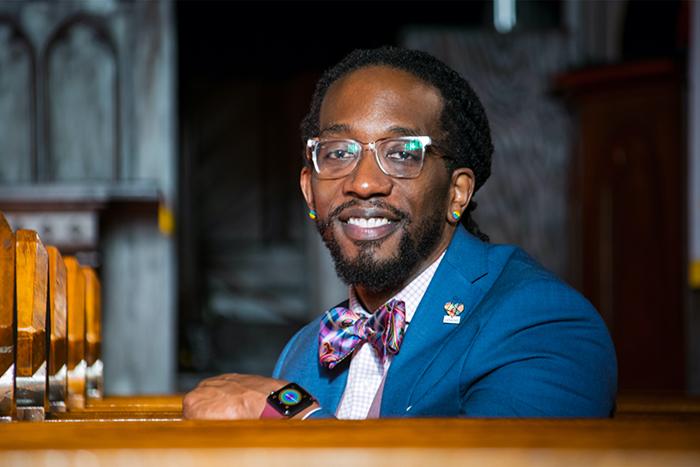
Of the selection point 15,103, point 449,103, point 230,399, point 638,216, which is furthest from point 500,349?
point 15,103

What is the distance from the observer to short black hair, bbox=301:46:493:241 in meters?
1.79

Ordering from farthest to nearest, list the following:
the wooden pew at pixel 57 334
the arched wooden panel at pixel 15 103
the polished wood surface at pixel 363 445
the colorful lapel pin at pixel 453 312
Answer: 1. the arched wooden panel at pixel 15 103
2. the colorful lapel pin at pixel 453 312
3. the wooden pew at pixel 57 334
4. the polished wood surface at pixel 363 445

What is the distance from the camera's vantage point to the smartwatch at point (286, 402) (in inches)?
55.2

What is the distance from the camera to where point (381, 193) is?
5.54ft

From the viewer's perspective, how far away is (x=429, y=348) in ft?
5.37

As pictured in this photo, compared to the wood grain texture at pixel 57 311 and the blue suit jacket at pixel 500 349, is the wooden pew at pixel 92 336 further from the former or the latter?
the blue suit jacket at pixel 500 349

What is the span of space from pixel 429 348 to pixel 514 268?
21cm

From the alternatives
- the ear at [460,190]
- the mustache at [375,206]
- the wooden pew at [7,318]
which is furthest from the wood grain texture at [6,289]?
the ear at [460,190]

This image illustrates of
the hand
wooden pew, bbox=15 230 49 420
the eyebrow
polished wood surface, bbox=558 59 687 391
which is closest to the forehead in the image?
the eyebrow

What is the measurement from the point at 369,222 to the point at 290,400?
40 cm

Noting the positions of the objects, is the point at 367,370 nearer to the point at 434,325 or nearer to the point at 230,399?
the point at 434,325

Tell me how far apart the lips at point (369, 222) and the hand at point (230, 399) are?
347 millimetres

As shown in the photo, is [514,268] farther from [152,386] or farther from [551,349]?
[152,386]

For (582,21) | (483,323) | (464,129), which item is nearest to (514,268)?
(483,323)
